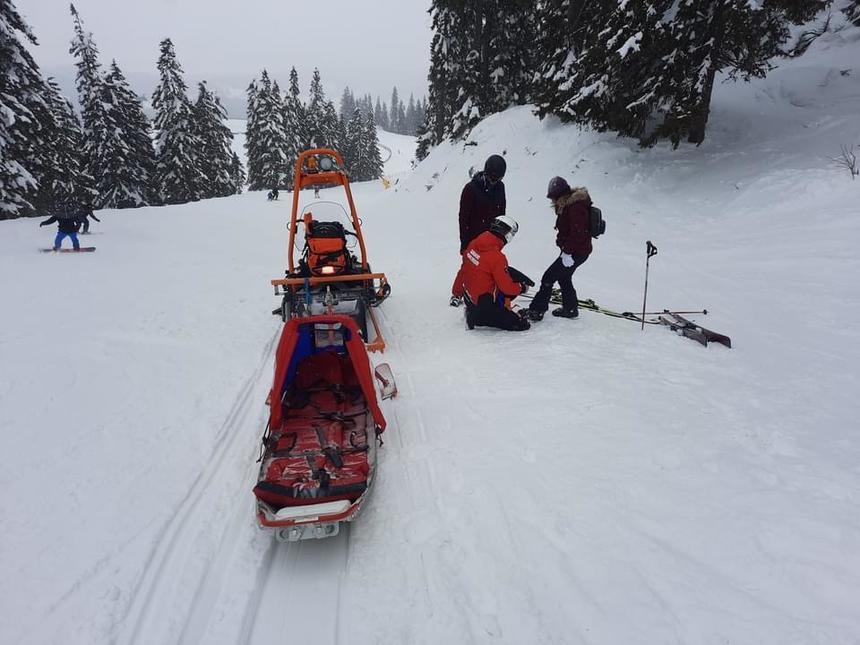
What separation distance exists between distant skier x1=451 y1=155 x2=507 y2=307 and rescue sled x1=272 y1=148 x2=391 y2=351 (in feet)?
5.24

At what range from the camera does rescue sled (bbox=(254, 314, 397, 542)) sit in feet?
9.30

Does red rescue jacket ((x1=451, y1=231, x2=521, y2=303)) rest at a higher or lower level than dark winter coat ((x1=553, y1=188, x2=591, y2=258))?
lower

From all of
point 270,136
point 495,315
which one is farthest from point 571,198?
point 270,136

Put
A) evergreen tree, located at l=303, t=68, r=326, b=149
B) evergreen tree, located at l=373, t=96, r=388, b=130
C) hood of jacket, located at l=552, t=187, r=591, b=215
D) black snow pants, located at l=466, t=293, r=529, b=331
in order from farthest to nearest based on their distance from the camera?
evergreen tree, located at l=373, t=96, r=388, b=130 < evergreen tree, located at l=303, t=68, r=326, b=149 < black snow pants, located at l=466, t=293, r=529, b=331 < hood of jacket, located at l=552, t=187, r=591, b=215

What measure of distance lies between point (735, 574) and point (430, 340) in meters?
4.32

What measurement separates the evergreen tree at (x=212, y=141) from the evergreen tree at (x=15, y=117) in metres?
16.1

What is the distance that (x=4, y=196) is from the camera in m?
15.5

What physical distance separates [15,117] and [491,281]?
1861cm

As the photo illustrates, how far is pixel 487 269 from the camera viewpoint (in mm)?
5902

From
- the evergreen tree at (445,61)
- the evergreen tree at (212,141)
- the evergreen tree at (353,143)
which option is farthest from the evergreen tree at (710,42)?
the evergreen tree at (353,143)

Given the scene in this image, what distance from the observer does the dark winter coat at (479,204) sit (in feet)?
22.6

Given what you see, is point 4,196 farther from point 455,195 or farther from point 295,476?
point 295,476

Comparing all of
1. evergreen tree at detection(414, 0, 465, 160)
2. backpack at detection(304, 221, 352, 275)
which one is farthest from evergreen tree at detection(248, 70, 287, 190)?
backpack at detection(304, 221, 352, 275)

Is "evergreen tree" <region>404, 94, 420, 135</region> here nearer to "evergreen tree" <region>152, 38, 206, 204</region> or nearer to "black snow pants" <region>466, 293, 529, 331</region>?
"evergreen tree" <region>152, 38, 206, 204</region>
